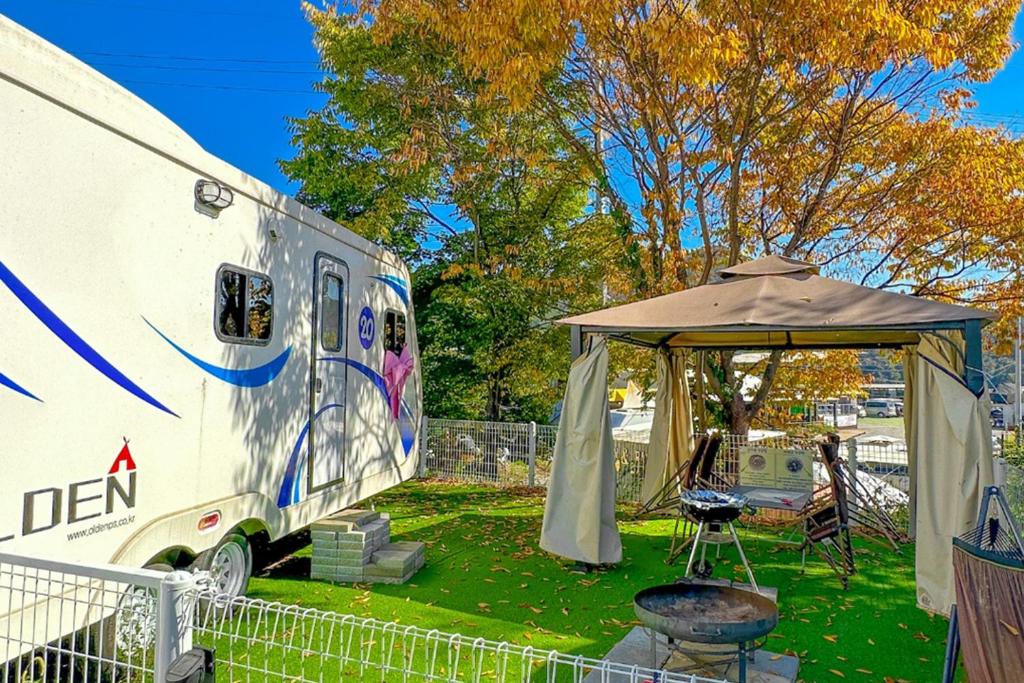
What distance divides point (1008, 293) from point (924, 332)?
477cm

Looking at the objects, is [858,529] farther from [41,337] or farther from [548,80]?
[41,337]

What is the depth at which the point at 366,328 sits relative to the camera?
6.72m

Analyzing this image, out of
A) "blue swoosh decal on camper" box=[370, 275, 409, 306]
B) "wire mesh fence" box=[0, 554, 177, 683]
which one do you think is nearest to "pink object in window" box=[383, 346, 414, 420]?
"blue swoosh decal on camper" box=[370, 275, 409, 306]

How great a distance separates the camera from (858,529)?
8.09m

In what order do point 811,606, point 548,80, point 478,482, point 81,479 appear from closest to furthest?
1. point 81,479
2. point 811,606
3. point 548,80
4. point 478,482

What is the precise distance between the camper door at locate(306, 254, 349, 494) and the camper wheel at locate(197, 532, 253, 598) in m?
0.78

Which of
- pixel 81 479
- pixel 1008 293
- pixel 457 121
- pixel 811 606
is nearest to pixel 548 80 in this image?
pixel 457 121

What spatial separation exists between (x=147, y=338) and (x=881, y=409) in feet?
205

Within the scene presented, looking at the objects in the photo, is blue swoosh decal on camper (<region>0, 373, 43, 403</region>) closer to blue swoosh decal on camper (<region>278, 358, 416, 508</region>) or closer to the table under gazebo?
blue swoosh decal on camper (<region>278, 358, 416, 508</region>)

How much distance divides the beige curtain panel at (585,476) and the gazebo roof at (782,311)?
1.55 ft

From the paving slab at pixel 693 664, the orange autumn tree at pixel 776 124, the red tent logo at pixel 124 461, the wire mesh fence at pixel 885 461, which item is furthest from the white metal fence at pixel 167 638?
the wire mesh fence at pixel 885 461

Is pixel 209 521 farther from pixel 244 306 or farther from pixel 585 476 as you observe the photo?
pixel 585 476

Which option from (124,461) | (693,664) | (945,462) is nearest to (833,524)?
(945,462)

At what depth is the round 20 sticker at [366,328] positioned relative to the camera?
21.6ft
